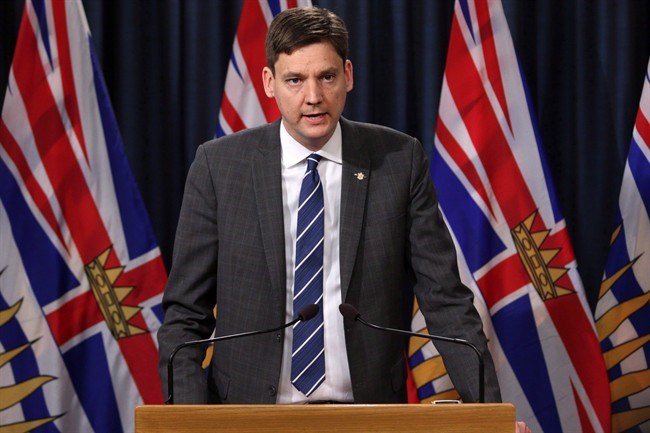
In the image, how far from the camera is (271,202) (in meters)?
2.45

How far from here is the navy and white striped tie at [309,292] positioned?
2357 mm

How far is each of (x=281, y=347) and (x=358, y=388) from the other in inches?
8.6

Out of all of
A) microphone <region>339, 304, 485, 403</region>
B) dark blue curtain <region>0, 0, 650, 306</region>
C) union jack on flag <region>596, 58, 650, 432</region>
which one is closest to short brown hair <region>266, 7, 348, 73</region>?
microphone <region>339, 304, 485, 403</region>

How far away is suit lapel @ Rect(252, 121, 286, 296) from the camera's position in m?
2.39

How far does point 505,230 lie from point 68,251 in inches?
71.8

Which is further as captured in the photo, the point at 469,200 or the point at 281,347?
the point at 469,200

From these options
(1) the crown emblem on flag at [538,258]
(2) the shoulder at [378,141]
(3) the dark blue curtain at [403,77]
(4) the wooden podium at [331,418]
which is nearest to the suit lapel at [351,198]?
(2) the shoulder at [378,141]

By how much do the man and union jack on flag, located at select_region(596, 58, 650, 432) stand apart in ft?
5.92

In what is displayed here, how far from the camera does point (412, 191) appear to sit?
253 centimetres

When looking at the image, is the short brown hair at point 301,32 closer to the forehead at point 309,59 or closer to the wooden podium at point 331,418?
the forehead at point 309,59

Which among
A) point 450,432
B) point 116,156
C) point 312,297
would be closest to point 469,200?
point 116,156

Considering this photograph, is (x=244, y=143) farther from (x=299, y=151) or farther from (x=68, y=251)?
(x=68, y=251)

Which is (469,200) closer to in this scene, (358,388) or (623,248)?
(623,248)

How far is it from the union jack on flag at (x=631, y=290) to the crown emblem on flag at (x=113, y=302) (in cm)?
199
